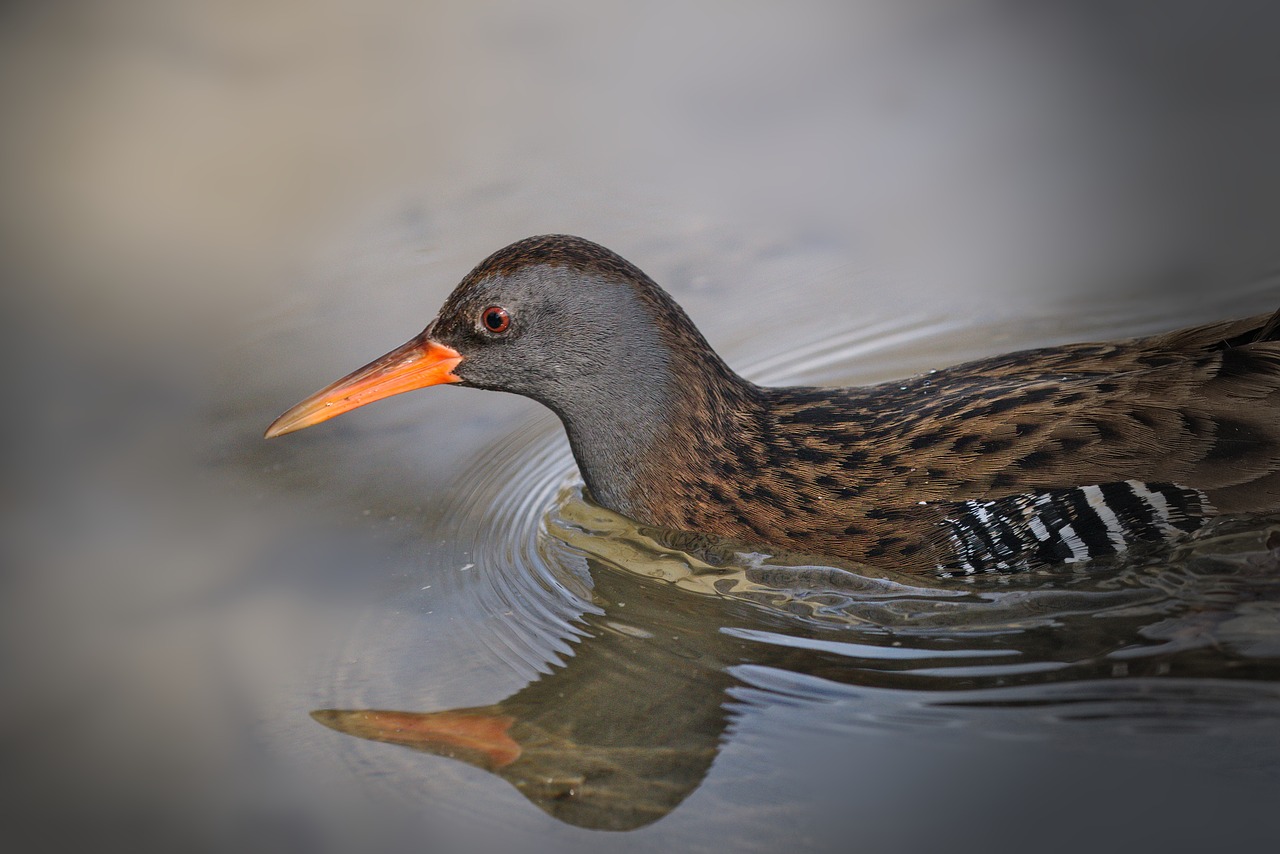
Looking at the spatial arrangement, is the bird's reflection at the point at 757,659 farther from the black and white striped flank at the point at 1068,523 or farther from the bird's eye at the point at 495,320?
the bird's eye at the point at 495,320

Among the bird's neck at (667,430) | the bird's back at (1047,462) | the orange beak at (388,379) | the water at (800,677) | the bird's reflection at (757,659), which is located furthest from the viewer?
the orange beak at (388,379)

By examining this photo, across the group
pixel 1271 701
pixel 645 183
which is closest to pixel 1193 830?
pixel 1271 701

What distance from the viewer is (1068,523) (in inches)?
178

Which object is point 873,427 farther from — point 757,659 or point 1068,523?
point 757,659

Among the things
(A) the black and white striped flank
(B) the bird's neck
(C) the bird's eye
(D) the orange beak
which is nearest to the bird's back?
(A) the black and white striped flank

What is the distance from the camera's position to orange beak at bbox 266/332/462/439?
5195 mm

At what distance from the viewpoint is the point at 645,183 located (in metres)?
7.57

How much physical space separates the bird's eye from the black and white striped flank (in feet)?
5.53

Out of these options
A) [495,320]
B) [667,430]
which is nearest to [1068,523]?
[667,430]

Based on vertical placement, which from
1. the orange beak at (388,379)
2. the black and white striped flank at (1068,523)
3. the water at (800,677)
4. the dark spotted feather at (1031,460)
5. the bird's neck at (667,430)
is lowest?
the water at (800,677)

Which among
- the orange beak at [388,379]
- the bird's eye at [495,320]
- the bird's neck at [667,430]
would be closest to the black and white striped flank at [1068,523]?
the bird's neck at [667,430]

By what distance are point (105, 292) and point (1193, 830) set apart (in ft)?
18.7

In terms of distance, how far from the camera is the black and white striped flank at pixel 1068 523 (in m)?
4.48

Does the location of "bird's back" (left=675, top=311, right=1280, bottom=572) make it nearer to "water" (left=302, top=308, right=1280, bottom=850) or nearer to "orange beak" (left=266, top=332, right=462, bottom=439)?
"water" (left=302, top=308, right=1280, bottom=850)
